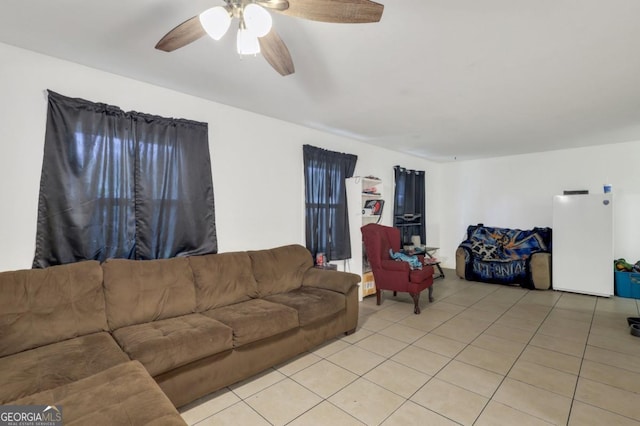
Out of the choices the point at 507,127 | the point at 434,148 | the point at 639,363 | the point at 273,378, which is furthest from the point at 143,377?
the point at 434,148

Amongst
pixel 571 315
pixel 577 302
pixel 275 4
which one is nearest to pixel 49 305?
A: pixel 275 4

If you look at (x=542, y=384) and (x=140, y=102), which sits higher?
(x=140, y=102)

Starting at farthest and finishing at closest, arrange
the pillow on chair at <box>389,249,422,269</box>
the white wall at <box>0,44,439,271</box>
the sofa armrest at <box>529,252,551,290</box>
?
the sofa armrest at <box>529,252,551,290</box>
the pillow on chair at <box>389,249,422,269</box>
the white wall at <box>0,44,439,271</box>

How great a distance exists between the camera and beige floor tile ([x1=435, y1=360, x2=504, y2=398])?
2.21 meters

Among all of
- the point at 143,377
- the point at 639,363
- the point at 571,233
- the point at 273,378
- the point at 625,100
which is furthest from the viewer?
the point at 571,233

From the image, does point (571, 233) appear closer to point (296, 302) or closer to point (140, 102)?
point (296, 302)

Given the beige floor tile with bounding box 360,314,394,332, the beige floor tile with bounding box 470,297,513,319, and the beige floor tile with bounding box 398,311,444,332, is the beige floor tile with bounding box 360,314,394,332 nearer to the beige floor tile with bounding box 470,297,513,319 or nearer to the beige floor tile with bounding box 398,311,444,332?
the beige floor tile with bounding box 398,311,444,332

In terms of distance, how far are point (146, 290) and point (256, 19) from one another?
2013 mm

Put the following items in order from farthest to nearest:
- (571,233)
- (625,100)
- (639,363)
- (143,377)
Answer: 1. (571,233)
2. (625,100)
3. (639,363)
4. (143,377)

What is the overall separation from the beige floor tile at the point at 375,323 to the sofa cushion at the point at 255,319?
1.19 metres

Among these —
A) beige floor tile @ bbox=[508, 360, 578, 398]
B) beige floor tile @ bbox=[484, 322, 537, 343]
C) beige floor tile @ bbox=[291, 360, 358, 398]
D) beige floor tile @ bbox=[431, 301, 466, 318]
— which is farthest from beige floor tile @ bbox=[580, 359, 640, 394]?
beige floor tile @ bbox=[291, 360, 358, 398]

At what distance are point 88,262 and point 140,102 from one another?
139cm

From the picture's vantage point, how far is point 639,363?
254cm

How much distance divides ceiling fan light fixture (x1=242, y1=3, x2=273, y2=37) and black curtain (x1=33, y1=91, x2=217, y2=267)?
1714mm
